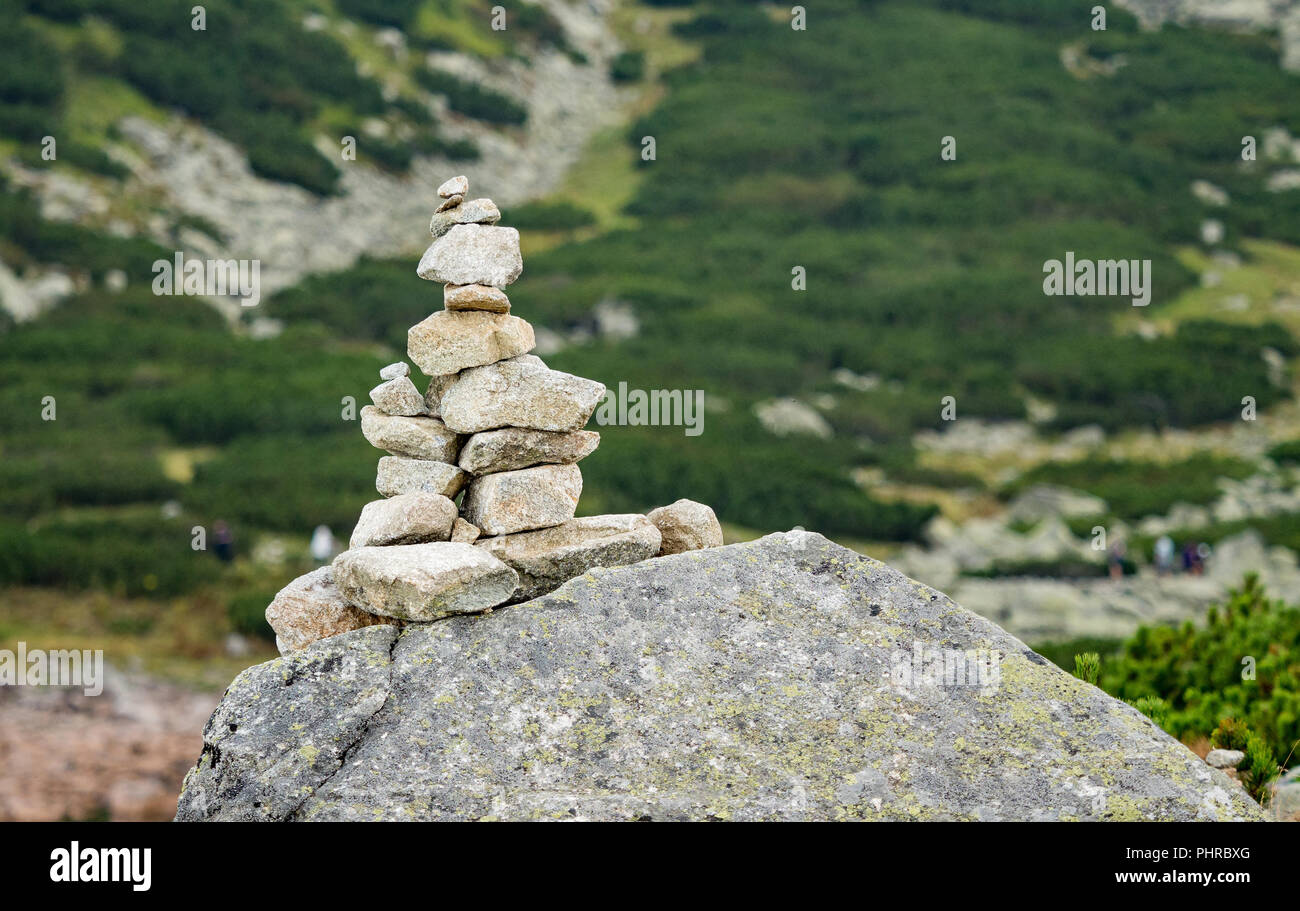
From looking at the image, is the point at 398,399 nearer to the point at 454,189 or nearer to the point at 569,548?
the point at 454,189

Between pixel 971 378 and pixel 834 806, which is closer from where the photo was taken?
pixel 834 806

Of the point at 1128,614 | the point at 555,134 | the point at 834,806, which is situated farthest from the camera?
the point at 555,134

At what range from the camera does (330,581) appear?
7520 millimetres

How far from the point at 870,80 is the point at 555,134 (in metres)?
14.8

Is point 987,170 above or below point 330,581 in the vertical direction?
above

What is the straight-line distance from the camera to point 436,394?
8602mm

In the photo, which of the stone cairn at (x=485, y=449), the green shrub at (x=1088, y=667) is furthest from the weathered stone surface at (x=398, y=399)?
the green shrub at (x=1088, y=667)

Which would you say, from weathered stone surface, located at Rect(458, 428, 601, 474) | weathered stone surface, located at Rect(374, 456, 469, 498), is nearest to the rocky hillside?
weathered stone surface, located at Rect(374, 456, 469, 498)

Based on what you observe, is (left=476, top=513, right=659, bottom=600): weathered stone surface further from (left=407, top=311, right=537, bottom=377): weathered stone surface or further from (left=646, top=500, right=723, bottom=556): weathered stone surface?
(left=407, top=311, right=537, bottom=377): weathered stone surface

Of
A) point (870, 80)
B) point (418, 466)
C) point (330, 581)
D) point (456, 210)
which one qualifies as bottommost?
point (330, 581)

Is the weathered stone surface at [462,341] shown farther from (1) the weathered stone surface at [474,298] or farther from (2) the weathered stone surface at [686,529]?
(2) the weathered stone surface at [686,529]

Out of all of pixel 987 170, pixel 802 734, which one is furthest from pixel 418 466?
pixel 987 170

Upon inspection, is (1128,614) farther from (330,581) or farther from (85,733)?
(330,581)

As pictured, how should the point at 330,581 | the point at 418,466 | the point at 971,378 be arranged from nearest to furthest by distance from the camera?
1. the point at 330,581
2. the point at 418,466
3. the point at 971,378
